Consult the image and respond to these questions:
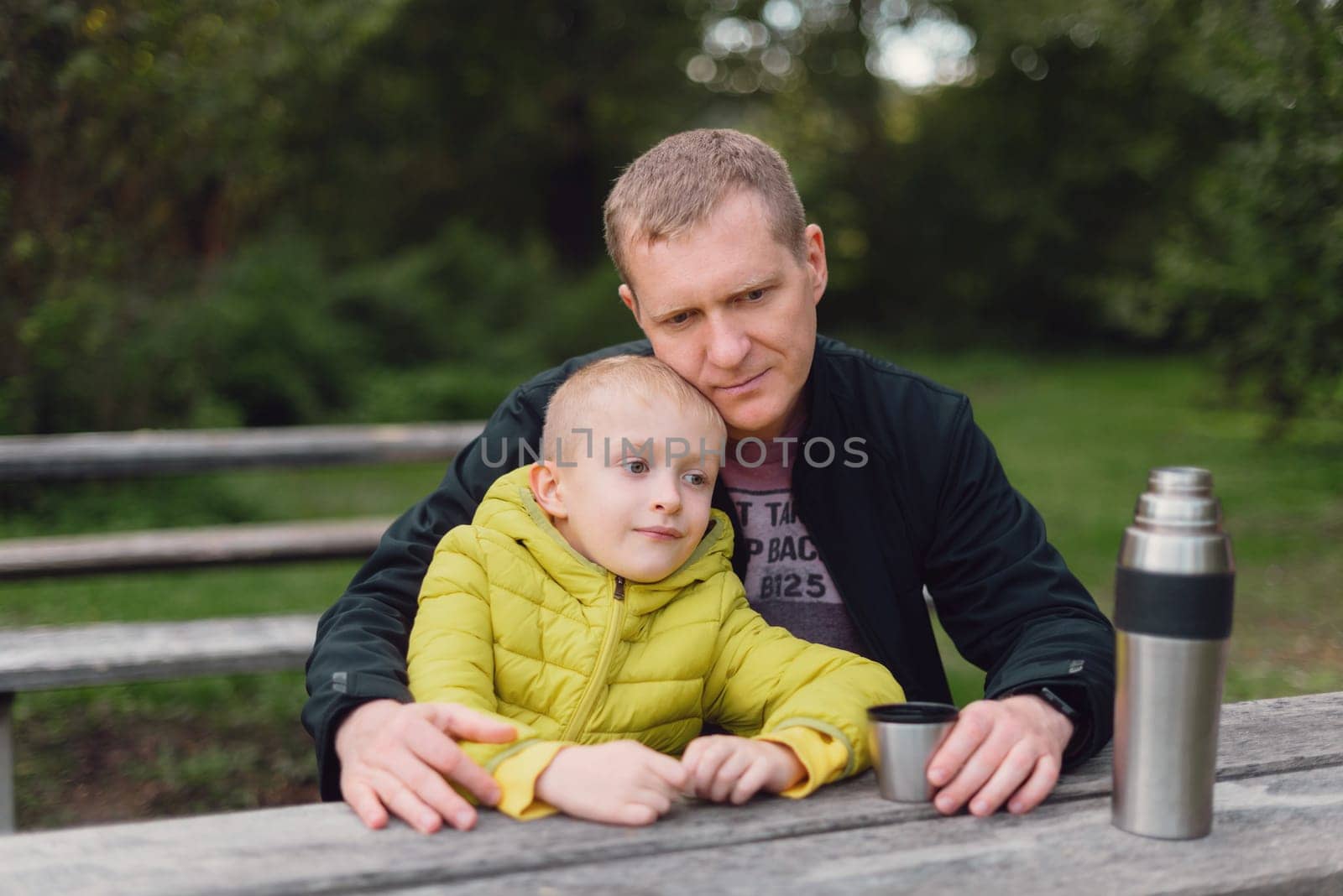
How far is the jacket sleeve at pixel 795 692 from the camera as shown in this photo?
146 centimetres

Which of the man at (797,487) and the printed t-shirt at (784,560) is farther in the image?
the printed t-shirt at (784,560)

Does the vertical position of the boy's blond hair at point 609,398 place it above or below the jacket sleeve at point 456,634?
above

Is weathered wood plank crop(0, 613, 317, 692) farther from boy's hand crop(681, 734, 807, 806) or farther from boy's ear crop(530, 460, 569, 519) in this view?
boy's hand crop(681, 734, 807, 806)

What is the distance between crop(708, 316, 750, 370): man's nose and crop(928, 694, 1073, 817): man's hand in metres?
0.70

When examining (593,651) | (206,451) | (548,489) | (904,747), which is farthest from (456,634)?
(206,451)

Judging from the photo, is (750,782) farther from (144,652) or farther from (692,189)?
(144,652)

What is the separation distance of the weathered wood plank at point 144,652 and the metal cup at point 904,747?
7.03 feet

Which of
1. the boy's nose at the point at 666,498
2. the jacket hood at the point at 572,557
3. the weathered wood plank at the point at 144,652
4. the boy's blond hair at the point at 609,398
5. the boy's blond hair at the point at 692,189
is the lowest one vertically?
the weathered wood plank at the point at 144,652

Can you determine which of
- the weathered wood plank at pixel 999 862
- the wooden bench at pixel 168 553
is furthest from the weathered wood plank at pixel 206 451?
the weathered wood plank at pixel 999 862

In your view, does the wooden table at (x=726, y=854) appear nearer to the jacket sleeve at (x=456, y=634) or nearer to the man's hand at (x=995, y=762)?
the man's hand at (x=995, y=762)

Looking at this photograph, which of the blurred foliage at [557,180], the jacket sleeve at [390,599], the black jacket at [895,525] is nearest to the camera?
the jacket sleeve at [390,599]

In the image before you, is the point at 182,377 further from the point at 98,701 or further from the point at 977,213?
the point at 977,213

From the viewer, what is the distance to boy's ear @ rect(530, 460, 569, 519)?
1.83 m

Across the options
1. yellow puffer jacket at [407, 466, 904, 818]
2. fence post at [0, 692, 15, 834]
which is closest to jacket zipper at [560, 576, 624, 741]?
yellow puffer jacket at [407, 466, 904, 818]
